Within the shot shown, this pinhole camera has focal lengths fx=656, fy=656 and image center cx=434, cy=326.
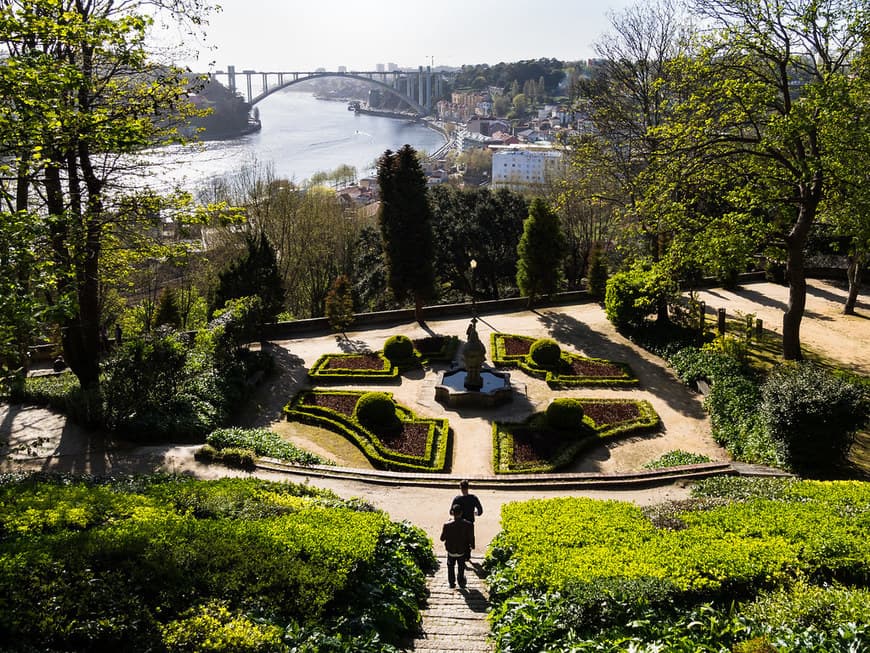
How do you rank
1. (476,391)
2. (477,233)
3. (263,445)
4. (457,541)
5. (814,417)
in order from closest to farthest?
(457,541) → (814,417) → (263,445) → (476,391) → (477,233)

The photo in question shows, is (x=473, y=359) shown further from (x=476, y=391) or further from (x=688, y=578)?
(x=688, y=578)

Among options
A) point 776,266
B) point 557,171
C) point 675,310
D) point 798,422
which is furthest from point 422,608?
point 557,171

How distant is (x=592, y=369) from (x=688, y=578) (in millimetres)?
14931

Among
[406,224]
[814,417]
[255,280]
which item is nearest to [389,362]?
[255,280]

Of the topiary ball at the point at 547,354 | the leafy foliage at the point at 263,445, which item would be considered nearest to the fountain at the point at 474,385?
the topiary ball at the point at 547,354

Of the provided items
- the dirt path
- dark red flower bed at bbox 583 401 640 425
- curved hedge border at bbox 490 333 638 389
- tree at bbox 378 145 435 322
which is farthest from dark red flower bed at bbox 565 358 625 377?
tree at bbox 378 145 435 322

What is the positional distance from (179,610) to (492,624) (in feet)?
13.3

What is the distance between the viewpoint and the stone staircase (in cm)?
831

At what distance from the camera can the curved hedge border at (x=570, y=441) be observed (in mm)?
16812

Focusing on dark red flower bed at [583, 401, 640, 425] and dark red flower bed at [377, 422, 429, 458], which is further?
dark red flower bed at [583, 401, 640, 425]

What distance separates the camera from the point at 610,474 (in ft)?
50.9

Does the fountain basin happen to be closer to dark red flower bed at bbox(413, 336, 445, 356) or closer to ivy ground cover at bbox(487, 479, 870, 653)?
dark red flower bed at bbox(413, 336, 445, 356)

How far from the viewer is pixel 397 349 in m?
24.1

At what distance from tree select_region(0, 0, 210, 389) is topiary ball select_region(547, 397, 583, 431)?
39.7 ft
